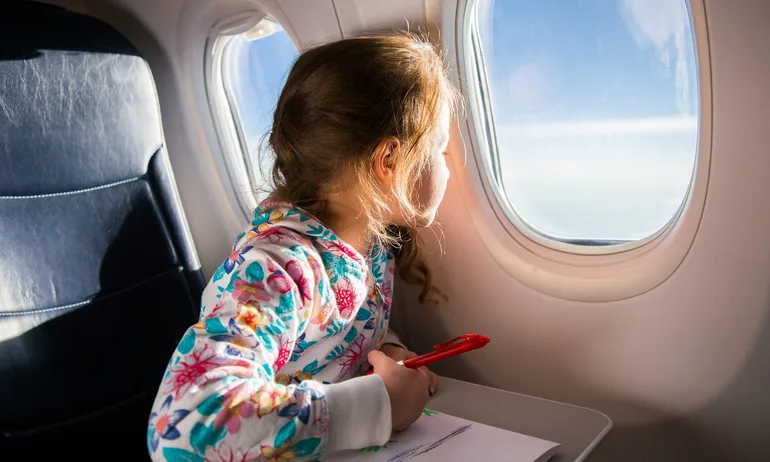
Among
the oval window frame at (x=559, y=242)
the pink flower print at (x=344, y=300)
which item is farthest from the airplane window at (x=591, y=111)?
the pink flower print at (x=344, y=300)

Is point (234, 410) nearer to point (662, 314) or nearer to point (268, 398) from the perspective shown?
point (268, 398)

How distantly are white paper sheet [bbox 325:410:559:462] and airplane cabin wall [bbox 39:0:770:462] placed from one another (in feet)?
0.89

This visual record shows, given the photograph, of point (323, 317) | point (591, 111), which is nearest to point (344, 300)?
point (323, 317)

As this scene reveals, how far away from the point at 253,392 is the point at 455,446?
0.33m

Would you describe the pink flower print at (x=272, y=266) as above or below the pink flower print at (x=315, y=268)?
above

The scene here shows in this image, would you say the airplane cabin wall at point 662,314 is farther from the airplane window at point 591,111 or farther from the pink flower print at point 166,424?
the pink flower print at point 166,424

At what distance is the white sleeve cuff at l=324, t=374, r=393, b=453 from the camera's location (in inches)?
35.2

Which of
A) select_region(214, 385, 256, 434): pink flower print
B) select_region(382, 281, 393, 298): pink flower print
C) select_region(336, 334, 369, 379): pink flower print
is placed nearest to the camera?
select_region(214, 385, 256, 434): pink flower print

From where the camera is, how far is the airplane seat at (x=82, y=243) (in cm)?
125

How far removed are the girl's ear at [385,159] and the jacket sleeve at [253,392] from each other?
0.21 metres

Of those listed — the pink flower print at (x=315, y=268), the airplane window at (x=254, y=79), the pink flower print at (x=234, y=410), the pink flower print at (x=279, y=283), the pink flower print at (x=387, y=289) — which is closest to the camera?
the pink flower print at (x=234, y=410)

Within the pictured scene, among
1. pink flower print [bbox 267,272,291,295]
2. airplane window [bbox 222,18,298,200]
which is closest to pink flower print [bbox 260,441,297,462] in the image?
pink flower print [bbox 267,272,291,295]

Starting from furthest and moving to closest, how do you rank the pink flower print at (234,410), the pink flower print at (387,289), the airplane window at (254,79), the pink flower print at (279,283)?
the airplane window at (254,79) < the pink flower print at (387,289) < the pink flower print at (279,283) < the pink flower print at (234,410)

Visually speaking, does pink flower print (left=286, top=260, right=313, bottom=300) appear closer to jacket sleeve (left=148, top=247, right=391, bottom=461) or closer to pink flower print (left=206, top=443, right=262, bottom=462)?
jacket sleeve (left=148, top=247, right=391, bottom=461)
